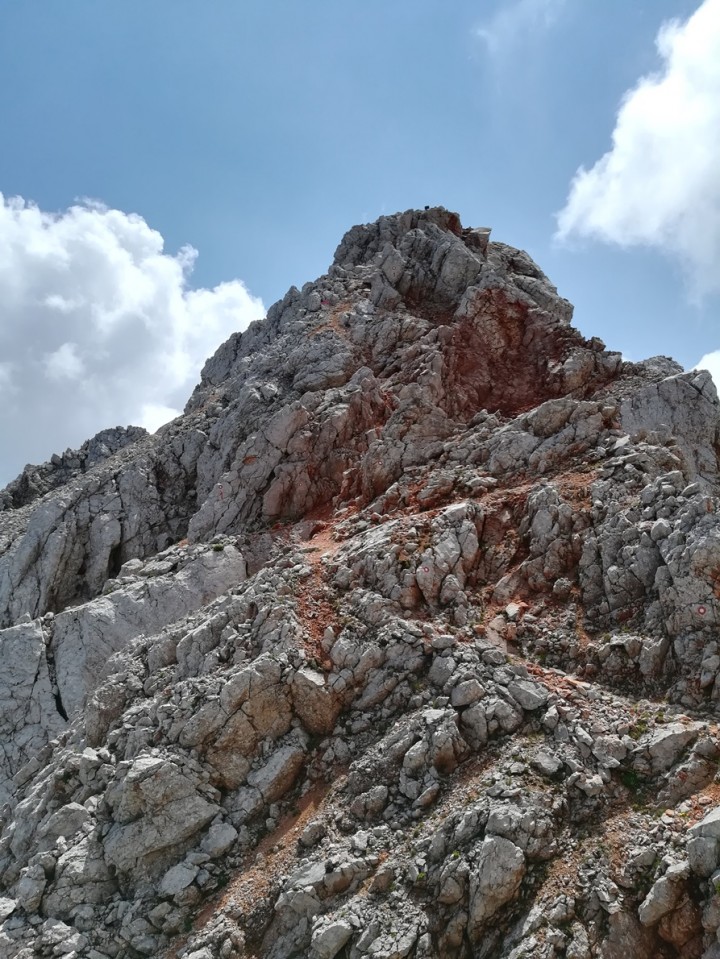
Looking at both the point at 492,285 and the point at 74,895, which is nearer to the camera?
the point at 74,895

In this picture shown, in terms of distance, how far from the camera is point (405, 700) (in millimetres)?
16844

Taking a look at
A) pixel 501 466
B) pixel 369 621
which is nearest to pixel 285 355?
pixel 501 466

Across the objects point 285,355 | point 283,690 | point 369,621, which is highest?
point 285,355

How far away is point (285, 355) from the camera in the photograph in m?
39.5

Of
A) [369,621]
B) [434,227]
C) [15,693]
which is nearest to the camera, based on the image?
[369,621]

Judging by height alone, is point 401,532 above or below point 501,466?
below

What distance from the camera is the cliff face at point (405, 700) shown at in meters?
12.2

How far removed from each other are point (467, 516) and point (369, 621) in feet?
18.7

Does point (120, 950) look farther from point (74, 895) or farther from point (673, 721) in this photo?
point (673, 721)

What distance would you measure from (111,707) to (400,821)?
37.8ft

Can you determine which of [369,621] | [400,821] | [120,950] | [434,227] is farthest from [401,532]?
[434,227]

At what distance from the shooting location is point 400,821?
1423 cm

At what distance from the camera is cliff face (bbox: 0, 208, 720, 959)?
12164 mm

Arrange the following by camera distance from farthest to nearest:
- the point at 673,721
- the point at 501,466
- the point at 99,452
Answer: the point at 99,452 < the point at 501,466 < the point at 673,721
